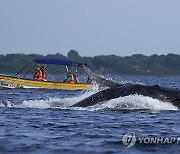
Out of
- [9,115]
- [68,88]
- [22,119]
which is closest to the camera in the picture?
[22,119]

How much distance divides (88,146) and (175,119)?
5758 millimetres

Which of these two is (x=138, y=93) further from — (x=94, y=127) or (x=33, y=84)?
(x=33, y=84)

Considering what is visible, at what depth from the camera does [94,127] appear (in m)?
15.7

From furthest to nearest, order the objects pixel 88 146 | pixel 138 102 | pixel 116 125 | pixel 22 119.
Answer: pixel 138 102, pixel 22 119, pixel 116 125, pixel 88 146

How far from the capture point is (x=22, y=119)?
17.4 m

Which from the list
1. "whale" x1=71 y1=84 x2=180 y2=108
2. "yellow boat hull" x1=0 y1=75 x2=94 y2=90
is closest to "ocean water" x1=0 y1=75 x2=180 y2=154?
"whale" x1=71 y1=84 x2=180 y2=108

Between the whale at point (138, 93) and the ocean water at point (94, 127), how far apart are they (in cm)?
17

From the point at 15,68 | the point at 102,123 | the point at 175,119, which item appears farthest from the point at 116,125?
the point at 15,68

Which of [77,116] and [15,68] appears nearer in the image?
[77,116]

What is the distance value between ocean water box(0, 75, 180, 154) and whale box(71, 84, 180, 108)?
168 millimetres

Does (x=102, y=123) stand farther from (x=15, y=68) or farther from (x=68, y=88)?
(x=15, y=68)

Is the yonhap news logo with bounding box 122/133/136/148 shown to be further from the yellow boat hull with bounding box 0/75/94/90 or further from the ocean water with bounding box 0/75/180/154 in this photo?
the yellow boat hull with bounding box 0/75/94/90

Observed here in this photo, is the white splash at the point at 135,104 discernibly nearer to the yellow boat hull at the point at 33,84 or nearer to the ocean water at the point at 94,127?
the ocean water at the point at 94,127

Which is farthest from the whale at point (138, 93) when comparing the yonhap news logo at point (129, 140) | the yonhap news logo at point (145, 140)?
the yonhap news logo at point (145, 140)
